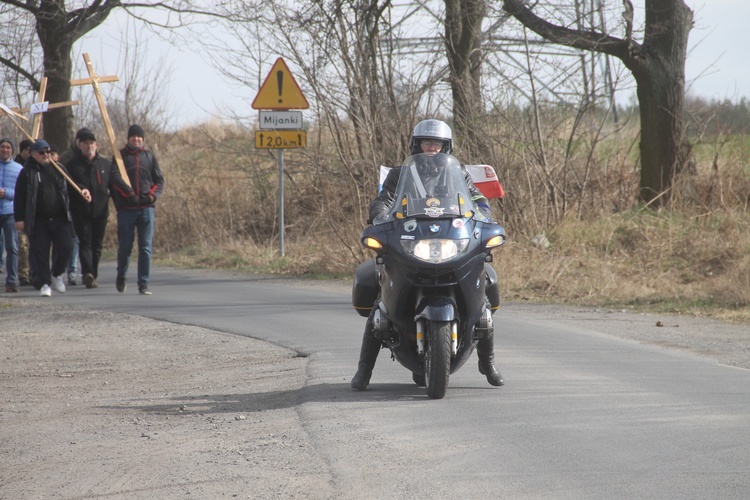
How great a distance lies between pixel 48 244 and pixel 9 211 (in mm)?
966

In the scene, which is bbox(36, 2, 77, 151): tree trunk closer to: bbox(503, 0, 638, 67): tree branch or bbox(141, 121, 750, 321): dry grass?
bbox(141, 121, 750, 321): dry grass

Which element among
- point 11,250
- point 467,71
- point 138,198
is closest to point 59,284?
point 11,250

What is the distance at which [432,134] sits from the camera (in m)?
7.38

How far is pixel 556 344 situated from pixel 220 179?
16198 millimetres

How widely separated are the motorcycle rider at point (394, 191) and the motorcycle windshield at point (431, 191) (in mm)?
119

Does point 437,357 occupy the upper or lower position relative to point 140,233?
lower

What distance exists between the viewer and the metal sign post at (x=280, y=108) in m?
18.0

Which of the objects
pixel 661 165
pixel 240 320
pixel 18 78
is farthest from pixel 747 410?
pixel 18 78

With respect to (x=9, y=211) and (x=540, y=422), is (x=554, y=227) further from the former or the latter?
(x=540, y=422)

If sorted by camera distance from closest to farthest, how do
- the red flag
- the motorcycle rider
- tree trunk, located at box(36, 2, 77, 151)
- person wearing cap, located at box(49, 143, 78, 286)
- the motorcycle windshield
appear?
the motorcycle windshield < the motorcycle rider < the red flag < person wearing cap, located at box(49, 143, 78, 286) < tree trunk, located at box(36, 2, 77, 151)

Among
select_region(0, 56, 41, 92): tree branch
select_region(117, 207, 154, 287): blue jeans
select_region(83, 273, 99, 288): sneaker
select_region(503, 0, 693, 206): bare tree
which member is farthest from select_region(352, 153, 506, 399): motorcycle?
select_region(0, 56, 41, 92): tree branch

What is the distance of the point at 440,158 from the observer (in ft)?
23.7

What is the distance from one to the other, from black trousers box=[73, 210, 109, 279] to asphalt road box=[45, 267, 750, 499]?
555 centimetres

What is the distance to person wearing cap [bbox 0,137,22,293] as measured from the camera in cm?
1536
